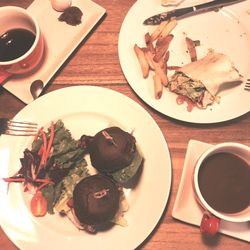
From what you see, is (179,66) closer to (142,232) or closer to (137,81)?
(137,81)

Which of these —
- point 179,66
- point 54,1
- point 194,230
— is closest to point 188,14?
point 179,66

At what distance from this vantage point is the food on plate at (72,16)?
48.8 inches

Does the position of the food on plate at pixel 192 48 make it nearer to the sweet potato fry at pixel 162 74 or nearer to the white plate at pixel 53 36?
the sweet potato fry at pixel 162 74

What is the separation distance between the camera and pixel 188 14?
1250 mm

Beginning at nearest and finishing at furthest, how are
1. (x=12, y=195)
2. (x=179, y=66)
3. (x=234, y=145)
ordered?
(x=234, y=145) < (x=12, y=195) < (x=179, y=66)

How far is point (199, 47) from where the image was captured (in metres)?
1.22

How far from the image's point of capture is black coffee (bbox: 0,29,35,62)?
3.77 feet

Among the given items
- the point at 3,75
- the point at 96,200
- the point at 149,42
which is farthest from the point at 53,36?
the point at 96,200

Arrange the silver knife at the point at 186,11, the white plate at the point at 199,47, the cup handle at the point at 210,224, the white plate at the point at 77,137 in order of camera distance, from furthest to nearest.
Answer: the silver knife at the point at 186,11
the white plate at the point at 199,47
the white plate at the point at 77,137
the cup handle at the point at 210,224

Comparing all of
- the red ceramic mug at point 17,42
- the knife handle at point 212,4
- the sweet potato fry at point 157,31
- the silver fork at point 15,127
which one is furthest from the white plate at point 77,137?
the knife handle at point 212,4

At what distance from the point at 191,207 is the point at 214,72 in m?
0.42

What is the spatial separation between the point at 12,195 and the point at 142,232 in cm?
38

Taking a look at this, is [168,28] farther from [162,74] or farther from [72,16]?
[72,16]

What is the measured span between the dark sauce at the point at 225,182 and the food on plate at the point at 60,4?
2.28 feet
